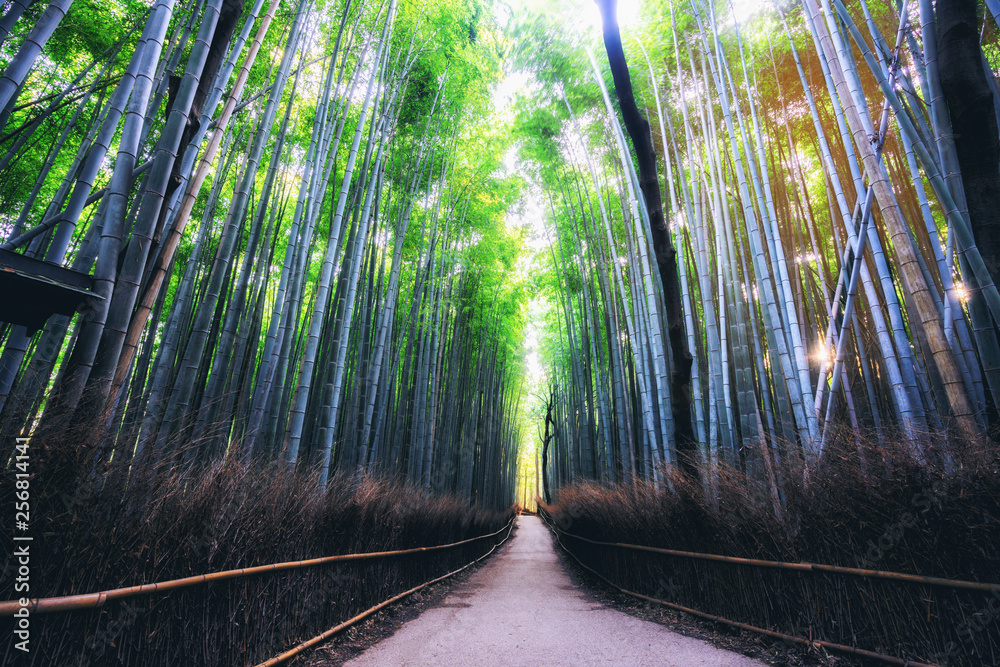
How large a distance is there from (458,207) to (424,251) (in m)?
1.25

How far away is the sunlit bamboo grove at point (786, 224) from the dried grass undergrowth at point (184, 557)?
8.32 ft

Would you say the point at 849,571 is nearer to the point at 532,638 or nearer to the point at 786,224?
the point at 532,638

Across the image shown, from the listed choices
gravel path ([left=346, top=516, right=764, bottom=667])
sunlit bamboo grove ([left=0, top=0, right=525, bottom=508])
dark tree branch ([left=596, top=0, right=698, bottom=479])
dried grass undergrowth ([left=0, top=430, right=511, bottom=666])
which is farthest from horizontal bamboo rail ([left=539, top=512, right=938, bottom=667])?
sunlit bamboo grove ([left=0, top=0, right=525, bottom=508])

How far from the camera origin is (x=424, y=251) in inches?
213

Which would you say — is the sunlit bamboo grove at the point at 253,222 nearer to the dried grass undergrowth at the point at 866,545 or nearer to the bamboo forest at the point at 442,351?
the bamboo forest at the point at 442,351

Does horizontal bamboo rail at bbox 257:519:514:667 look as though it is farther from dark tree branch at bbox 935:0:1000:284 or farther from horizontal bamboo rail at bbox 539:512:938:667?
dark tree branch at bbox 935:0:1000:284

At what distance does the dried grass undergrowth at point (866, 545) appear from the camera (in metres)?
1.38

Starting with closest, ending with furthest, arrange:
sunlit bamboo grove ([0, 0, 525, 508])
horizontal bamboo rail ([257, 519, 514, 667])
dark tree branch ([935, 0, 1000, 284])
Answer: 1. sunlit bamboo grove ([0, 0, 525, 508])
2. horizontal bamboo rail ([257, 519, 514, 667])
3. dark tree branch ([935, 0, 1000, 284])

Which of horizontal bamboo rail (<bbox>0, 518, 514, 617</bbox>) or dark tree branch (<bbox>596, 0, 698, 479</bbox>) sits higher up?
dark tree branch (<bbox>596, 0, 698, 479</bbox>)

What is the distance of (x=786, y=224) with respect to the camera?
4.06 metres

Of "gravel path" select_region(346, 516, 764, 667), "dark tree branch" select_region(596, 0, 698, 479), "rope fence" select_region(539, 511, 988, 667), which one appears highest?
"dark tree branch" select_region(596, 0, 698, 479)

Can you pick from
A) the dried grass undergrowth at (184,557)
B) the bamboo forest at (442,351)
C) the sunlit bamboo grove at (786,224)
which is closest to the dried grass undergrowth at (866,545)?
the bamboo forest at (442,351)

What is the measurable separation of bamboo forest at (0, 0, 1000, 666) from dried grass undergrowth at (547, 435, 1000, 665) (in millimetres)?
13

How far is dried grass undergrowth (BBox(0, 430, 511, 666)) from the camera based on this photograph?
1.02 m
